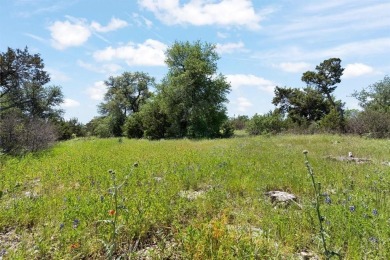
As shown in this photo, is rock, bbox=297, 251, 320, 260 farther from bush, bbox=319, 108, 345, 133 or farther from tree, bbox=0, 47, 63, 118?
bush, bbox=319, 108, 345, 133

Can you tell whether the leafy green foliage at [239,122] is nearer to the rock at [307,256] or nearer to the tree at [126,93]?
the tree at [126,93]

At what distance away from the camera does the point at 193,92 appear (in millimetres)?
36875

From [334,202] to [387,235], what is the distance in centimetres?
137

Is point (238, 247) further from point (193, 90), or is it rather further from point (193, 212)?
point (193, 90)

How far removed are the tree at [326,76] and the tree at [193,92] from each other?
20.3 meters

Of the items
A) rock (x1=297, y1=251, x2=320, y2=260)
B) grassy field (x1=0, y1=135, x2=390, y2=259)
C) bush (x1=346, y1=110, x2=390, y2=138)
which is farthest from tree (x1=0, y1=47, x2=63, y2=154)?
bush (x1=346, y1=110, x2=390, y2=138)

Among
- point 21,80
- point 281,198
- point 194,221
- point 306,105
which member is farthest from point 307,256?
point 306,105

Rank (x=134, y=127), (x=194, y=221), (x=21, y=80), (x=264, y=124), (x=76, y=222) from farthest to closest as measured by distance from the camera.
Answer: (x=134, y=127) < (x=264, y=124) < (x=21, y=80) < (x=194, y=221) < (x=76, y=222)

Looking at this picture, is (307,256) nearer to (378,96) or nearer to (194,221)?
(194,221)

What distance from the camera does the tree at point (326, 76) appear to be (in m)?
49.2

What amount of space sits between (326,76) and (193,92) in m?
26.9

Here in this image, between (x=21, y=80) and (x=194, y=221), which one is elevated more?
(x=21, y=80)

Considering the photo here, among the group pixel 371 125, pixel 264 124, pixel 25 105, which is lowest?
pixel 371 125

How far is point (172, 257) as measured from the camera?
3441 mm
